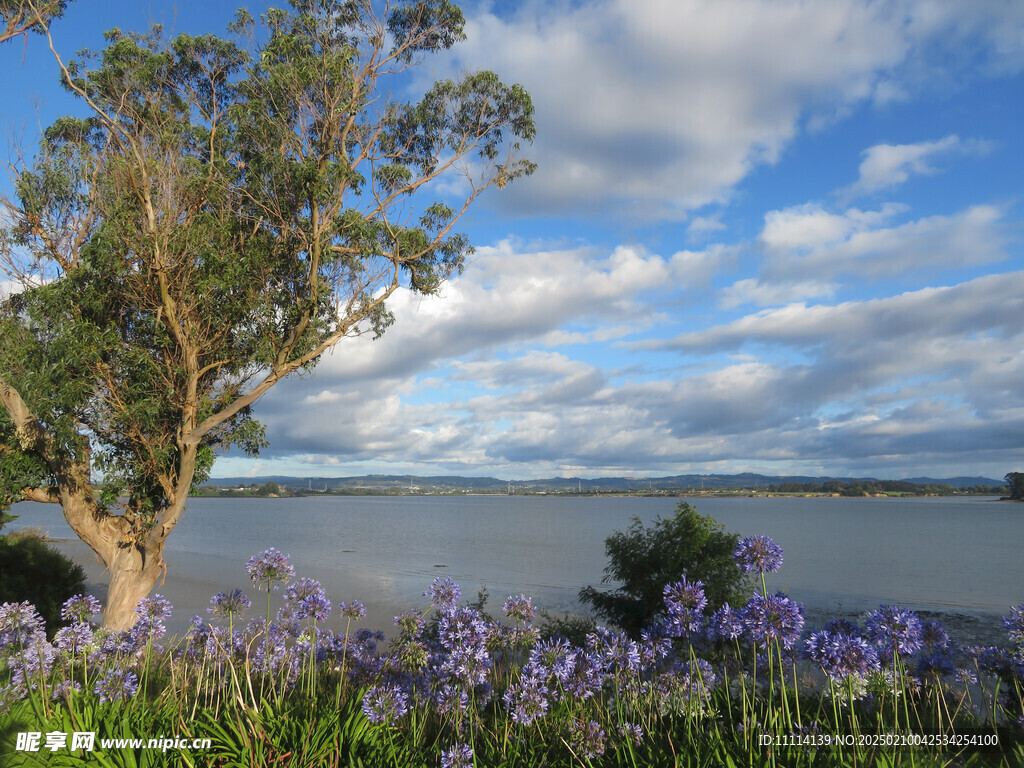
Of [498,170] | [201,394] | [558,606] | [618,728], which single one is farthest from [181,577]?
[618,728]

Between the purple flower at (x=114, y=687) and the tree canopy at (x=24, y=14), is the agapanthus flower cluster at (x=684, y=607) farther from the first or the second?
the tree canopy at (x=24, y=14)

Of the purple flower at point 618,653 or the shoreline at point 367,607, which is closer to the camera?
the purple flower at point 618,653

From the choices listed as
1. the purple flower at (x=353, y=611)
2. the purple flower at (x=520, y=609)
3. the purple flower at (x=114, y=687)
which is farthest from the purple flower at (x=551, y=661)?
the purple flower at (x=114, y=687)

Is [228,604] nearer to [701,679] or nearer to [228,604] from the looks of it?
[228,604]

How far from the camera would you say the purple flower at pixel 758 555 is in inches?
134

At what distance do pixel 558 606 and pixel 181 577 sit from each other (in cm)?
1977

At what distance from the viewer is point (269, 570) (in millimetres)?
4324

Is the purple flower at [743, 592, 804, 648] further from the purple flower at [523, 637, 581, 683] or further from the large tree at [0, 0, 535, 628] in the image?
the large tree at [0, 0, 535, 628]

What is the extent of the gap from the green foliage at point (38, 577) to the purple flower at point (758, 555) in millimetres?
16183

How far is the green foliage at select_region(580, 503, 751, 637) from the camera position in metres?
17.3

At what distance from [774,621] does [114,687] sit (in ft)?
14.6

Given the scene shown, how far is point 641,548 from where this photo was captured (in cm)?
1852

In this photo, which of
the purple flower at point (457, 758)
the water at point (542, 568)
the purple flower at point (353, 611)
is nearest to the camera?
the purple flower at point (457, 758)

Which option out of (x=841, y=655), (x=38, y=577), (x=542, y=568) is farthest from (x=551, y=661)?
(x=542, y=568)
